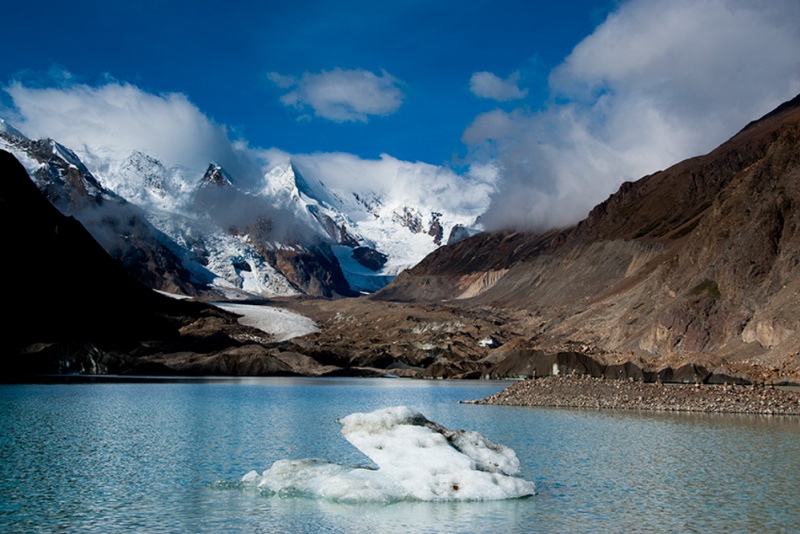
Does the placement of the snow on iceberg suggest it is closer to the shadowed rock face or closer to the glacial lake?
the glacial lake

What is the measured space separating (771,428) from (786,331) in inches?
2434

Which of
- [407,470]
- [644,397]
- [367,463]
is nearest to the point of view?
[407,470]

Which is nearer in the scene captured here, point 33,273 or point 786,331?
point 786,331

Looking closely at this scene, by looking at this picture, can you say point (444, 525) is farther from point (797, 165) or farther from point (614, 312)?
point (614, 312)

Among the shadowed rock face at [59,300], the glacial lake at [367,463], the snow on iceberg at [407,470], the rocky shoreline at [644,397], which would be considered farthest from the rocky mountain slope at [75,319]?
the snow on iceberg at [407,470]

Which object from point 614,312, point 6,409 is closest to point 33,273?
point 6,409

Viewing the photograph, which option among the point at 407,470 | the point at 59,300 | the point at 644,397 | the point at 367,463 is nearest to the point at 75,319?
the point at 59,300

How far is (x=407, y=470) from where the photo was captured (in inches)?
924

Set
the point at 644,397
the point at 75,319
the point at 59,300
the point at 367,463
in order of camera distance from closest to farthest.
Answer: the point at 367,463 < the point at 644,397 < the point at 59,300 < the point at 75,319

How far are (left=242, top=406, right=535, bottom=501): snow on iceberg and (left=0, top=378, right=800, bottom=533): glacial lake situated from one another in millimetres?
373

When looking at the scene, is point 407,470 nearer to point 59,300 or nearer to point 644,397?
point 644,397

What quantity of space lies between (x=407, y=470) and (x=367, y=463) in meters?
7.13

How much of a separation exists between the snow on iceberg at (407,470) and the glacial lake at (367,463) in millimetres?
373

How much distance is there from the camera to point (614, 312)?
607ft
